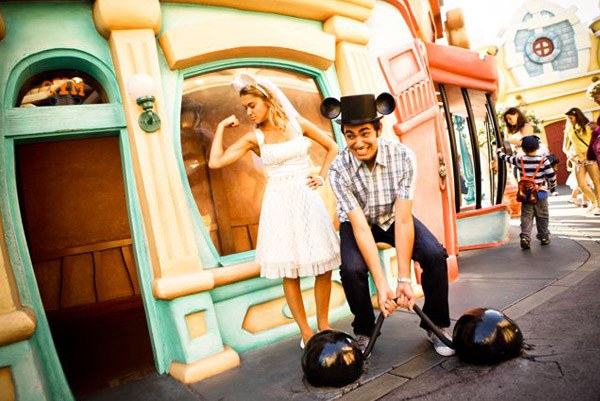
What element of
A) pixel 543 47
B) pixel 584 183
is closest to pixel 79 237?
pixel 584 183

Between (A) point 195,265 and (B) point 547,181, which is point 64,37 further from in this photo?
(B) point 547,181

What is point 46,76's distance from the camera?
296cm

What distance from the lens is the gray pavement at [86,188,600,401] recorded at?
Result: 1.78 meters

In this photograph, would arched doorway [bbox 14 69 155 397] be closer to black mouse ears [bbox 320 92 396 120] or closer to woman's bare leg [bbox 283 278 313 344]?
woman's bare leg [bbox 283 278 313 344]

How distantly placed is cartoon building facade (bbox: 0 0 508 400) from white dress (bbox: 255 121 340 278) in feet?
1.78

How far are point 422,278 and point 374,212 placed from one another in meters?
0.53

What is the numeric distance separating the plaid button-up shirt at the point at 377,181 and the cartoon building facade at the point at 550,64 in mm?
21357

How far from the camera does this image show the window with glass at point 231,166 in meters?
3.34

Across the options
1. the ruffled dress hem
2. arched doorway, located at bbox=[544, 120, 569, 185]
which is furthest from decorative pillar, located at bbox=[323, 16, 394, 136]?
arched doorway, located at bbox=[544, 120, 569, 185]

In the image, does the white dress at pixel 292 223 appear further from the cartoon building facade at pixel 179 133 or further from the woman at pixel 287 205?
the cartoon building facade at pixel 179 133

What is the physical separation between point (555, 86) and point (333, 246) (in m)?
22.9

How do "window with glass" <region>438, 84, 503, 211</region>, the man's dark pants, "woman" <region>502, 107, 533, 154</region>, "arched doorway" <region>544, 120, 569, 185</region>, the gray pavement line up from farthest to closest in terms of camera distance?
"arched doorway" <region>544, 120, 569, 185</region>
"window with glass" <region>438, 84, 503, 211</region>
"woman" <region>502, 107, 533, 154</region>
the man's dark pants
the gray pavement

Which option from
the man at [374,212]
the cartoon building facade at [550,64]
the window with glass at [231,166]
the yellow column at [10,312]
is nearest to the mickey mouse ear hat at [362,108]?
the man at [374,212]

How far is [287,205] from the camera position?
2.54 m
